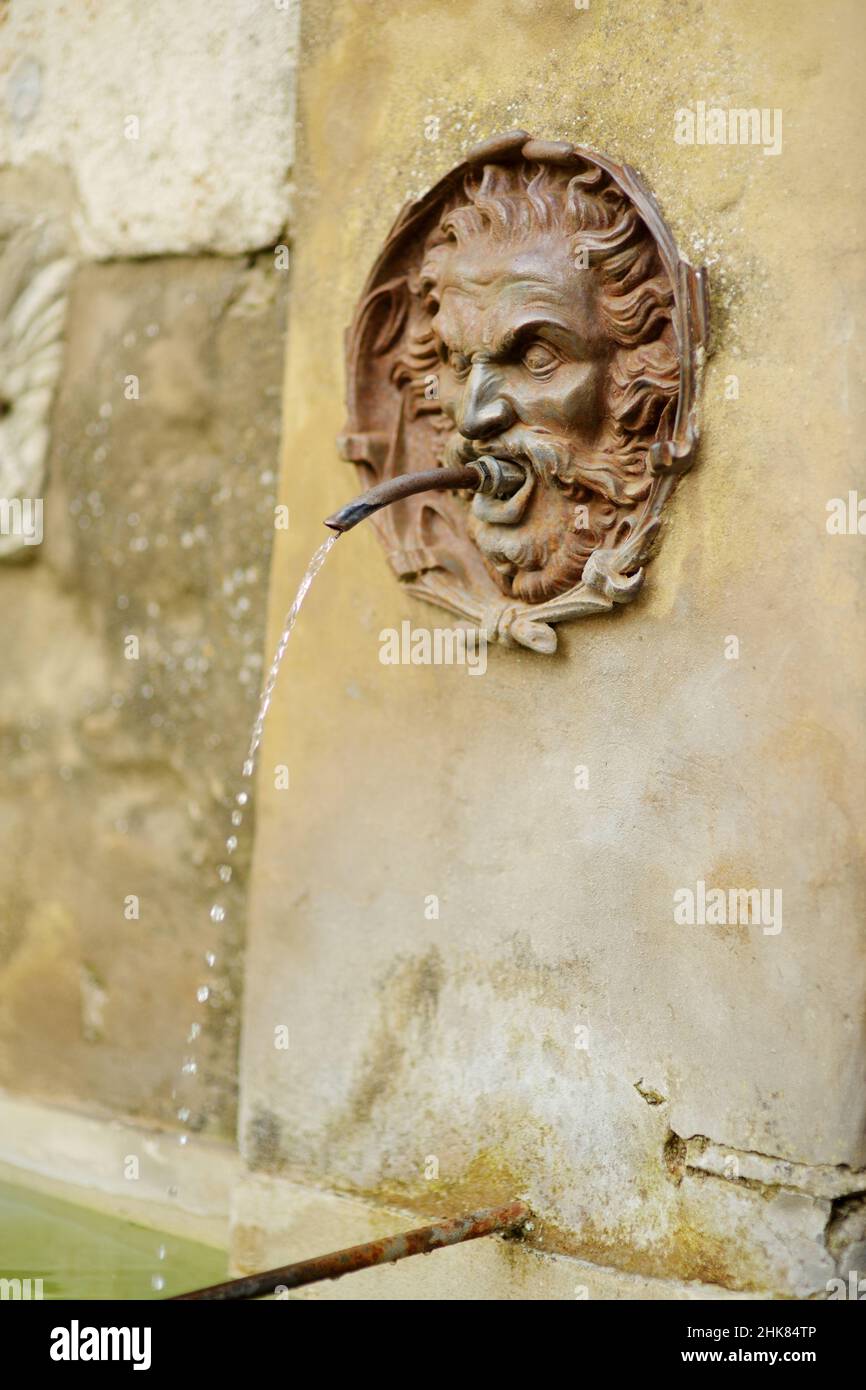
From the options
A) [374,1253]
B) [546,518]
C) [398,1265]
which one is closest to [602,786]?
[546,518]

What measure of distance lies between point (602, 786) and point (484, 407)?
517 millimetres

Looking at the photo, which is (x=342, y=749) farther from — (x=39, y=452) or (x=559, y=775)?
(x=39, y=452)

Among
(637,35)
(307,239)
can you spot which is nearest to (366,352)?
(307,239)

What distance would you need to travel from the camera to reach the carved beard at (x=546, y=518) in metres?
2.02

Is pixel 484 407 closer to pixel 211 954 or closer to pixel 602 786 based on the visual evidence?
pixel 602 786

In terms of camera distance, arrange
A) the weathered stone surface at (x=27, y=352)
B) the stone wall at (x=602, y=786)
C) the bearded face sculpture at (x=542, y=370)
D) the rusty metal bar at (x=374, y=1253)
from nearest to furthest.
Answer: the rusty metal bar at (x=374, y=1253)
the stone wall at (x=602, y=786)
the bearded face sculpture at (x=542, y=370)
the weathered stone surface at (x=27, y=352)

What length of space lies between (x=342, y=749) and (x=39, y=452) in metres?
1.05

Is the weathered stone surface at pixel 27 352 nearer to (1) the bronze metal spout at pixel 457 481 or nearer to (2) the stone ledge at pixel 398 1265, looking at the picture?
(1) the bronze metal spout at pixel 457 481

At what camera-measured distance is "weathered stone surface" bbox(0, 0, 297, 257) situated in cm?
264

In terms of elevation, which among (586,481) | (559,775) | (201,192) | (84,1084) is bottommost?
(84,1084)

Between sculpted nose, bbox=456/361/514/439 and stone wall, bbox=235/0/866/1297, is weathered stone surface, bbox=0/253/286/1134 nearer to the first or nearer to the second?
stone wall, bbox=235/0/866/1297

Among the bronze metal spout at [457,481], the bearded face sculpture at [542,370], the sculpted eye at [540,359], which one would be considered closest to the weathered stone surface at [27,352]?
the bearded face sculpture at [542,370]

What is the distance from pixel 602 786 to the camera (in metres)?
2.04

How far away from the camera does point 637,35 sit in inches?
78.5
